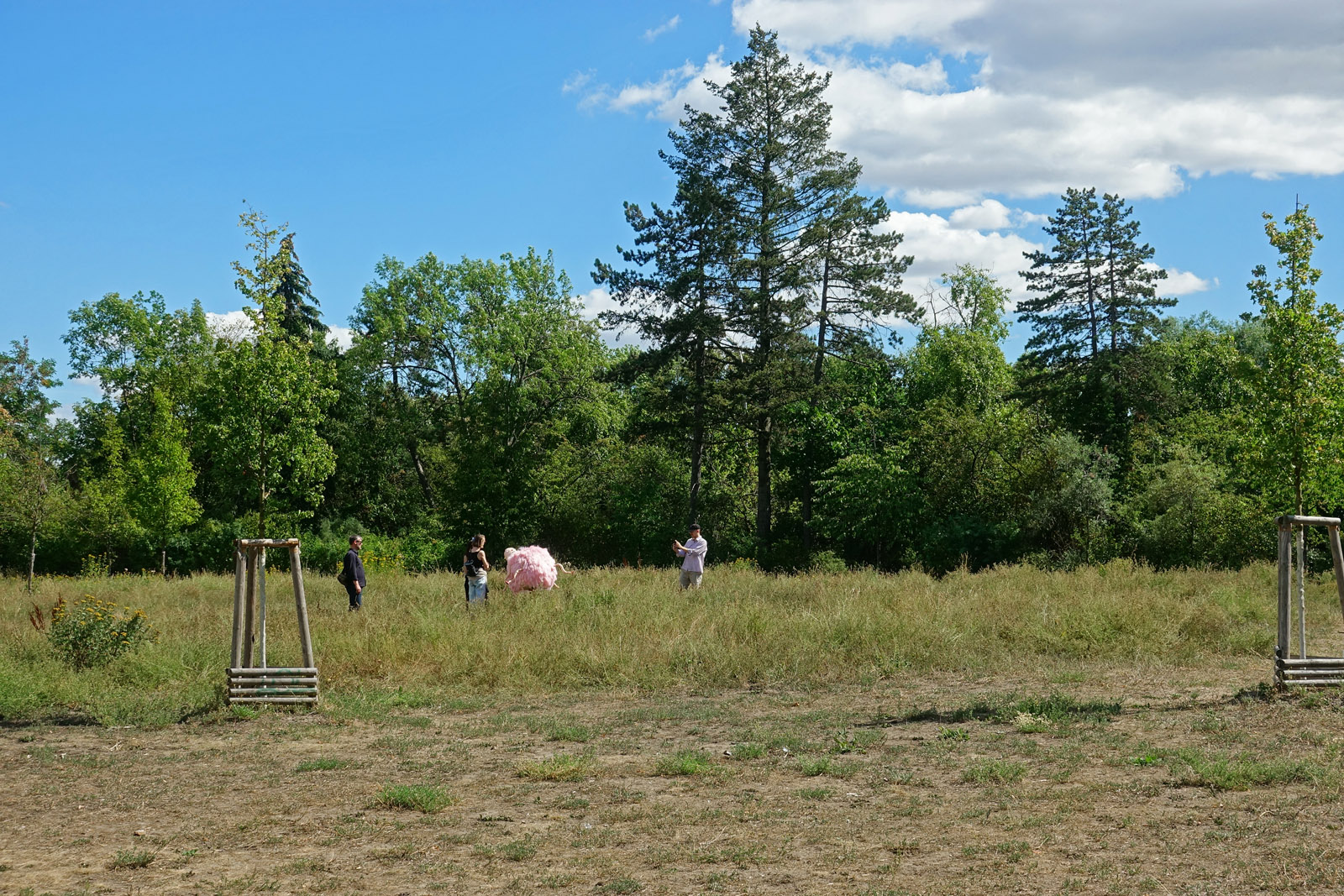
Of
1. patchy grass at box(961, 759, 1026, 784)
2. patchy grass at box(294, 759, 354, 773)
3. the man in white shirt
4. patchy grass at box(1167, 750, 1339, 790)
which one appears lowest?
patchy grass at box(294, 759, 354, 773)

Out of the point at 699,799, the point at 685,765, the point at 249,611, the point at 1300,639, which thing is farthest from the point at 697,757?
the point at 1300,639

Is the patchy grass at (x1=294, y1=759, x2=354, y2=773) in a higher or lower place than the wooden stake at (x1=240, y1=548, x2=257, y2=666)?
lower

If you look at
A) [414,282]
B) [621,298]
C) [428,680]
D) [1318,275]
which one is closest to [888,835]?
[428,680]

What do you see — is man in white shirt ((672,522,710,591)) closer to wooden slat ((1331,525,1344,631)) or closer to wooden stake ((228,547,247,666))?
wooden stake ((228,547,247,666))

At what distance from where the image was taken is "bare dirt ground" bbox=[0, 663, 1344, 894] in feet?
19.2

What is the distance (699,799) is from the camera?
744 cm

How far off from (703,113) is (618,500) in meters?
15.5

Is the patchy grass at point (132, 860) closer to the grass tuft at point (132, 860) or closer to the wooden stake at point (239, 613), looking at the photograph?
the grass tuft at point (132, 860)

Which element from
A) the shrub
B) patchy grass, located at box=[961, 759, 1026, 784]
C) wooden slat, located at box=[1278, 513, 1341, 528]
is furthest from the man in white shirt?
patchy grass, located at box=[961, 759, 1026, 784]

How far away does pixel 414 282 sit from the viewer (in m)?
52.2

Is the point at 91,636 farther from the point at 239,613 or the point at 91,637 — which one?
the point at 239,613

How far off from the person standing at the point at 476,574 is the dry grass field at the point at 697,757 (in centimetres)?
100

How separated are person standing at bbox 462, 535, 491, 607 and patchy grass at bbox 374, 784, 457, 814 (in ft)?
31.5

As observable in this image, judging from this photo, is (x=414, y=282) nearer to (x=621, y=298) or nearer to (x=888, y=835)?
(x=621, y=298)
